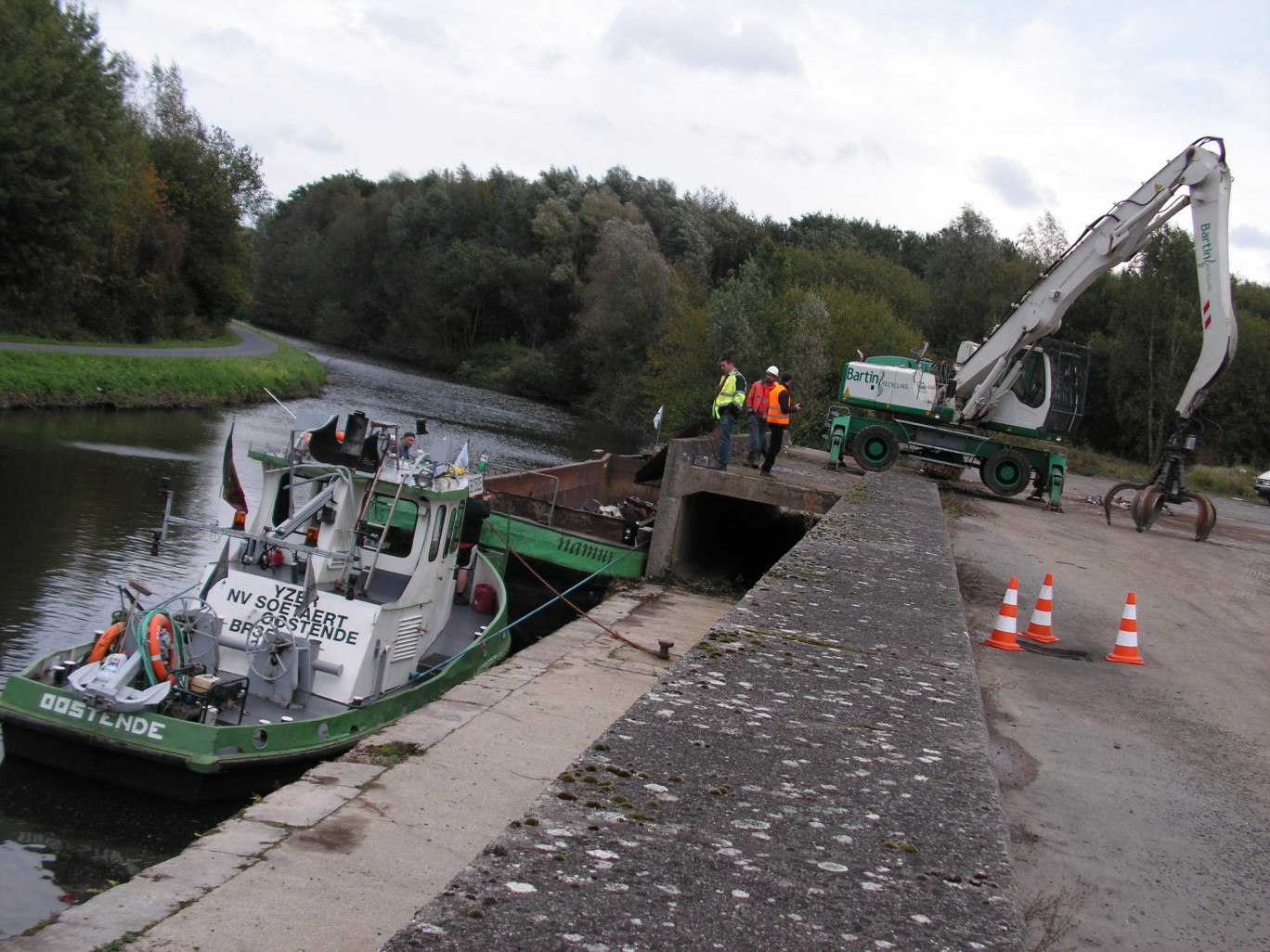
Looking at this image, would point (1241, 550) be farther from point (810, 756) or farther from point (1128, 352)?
point (1128, 352)

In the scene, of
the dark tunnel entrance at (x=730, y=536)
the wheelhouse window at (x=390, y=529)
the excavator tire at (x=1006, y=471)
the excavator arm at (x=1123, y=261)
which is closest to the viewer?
the wheelhouse window at (x=390, y=529)

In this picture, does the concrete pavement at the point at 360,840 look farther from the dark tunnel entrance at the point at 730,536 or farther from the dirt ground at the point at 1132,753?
the dark tunnel entrance at the point at 730,536

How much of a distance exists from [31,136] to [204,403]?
1080 centimetres

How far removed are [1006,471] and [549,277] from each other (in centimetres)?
5351

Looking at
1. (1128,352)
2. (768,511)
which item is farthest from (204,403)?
(1128,352)

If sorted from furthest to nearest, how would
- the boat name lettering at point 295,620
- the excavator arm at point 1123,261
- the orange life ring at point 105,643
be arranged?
the excavator arm at point 1123,261, the boat name lettering at point 295,620, the orange life ring at point 105,643

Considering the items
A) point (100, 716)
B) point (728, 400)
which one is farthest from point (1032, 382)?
point (100, 716)

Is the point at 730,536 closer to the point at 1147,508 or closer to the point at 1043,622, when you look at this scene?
the point at 1147,508

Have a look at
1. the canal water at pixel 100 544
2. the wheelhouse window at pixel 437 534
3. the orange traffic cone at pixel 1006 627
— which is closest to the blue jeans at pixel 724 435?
the canal water at pixel 100 544

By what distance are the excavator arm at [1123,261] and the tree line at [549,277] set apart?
12.9 ft

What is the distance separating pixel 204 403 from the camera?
37.3m

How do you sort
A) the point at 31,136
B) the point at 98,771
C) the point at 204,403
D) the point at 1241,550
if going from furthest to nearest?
1. the point at 204,403
2. the point at 31,136
3. the point at 1241,550
4. the point at 98,771

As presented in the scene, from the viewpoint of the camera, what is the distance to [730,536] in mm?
22297

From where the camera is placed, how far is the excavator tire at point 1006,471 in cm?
2347
